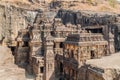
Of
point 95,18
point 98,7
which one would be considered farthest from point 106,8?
point 95,18

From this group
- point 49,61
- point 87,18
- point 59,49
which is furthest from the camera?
point 87,18

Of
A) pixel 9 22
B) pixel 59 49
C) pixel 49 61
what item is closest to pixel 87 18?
pixel 59 49

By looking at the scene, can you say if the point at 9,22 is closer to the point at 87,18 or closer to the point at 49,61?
the point at 87,18

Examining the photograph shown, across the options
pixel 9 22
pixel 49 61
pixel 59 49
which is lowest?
pixel 49 61

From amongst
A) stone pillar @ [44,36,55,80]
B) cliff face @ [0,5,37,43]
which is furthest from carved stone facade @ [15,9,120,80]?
cliff face @ [0,5,37,43]

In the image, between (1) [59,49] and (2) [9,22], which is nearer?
(1) [59,49]

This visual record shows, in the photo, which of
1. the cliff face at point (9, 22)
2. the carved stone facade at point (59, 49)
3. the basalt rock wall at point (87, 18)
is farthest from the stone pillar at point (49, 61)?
the cliff face at point (9, 22)

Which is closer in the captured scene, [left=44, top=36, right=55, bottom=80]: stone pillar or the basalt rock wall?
[left=44, top=36, right=55, bottom=80]: stone pillar

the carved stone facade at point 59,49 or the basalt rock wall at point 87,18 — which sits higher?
the basalt rock wall at point 87,18

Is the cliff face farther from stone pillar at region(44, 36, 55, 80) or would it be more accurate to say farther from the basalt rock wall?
stone pillar at region(44, 36, 55, 80)

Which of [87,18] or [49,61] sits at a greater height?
[87,18]

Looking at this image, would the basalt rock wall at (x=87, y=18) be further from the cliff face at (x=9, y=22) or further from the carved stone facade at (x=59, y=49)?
the cliff face at (x=9, y=22)

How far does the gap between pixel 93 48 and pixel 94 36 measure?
1.13m

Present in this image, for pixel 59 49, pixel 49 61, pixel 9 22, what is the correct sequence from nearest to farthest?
pixel 49 61 < pixel 59 49 < pixel 9 22
